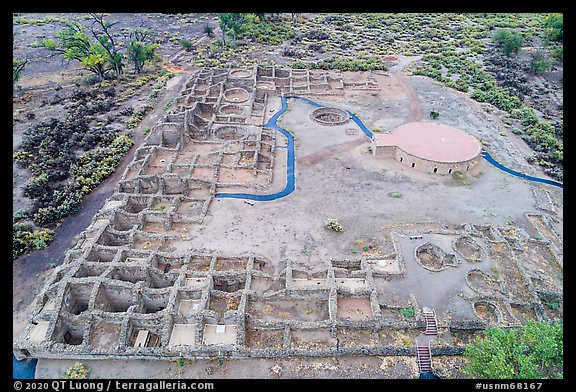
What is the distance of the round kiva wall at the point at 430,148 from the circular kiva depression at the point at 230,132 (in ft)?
57.7

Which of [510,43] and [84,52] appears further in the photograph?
[510,43]

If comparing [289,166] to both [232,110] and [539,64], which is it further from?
[539,64]

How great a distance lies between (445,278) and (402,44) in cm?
7265

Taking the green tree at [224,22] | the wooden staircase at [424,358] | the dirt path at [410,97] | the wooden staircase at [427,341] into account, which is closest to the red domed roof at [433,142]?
the dirt path at [410,97]

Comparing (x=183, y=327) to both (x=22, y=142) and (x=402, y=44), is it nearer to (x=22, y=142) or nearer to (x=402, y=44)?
(x=22, y=142)

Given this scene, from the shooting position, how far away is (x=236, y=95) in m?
61.0

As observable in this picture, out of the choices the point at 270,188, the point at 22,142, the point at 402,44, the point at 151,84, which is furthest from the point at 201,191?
the point at 402,44

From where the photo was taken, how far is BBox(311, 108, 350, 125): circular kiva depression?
5678 cm

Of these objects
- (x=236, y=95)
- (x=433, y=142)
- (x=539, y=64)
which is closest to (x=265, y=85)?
(x=236, y=95)

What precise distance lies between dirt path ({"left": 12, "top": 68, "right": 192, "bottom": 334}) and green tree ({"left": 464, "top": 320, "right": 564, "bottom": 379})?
34472mm

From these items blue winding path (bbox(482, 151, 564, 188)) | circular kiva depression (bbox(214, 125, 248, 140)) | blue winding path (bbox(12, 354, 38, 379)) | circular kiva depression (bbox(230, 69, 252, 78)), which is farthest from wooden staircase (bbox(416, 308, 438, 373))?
circular kiva depression (bbox(230, 69, 252, 78))

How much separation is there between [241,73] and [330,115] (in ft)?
62.9

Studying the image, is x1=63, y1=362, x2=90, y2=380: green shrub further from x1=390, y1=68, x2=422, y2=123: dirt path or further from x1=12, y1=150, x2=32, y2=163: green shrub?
x1=390, y1=68, x2=422, y2=123: dirt path

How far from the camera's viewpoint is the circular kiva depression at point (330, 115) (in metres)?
56.8
